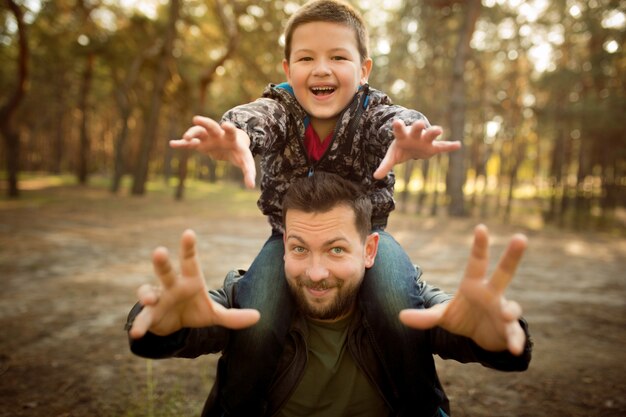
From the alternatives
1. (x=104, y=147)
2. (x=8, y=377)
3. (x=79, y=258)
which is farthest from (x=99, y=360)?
(x=104, y=147)

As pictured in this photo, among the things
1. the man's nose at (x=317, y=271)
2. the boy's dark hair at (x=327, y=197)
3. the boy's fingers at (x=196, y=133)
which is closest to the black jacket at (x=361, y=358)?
the man's nose at (x=317, y=271)

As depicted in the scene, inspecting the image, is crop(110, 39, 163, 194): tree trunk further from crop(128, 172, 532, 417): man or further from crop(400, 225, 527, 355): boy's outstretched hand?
crop(400, 225, 527, 355): boy's outstretched hand

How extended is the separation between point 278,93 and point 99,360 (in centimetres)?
296

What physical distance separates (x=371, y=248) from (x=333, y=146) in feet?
2.05

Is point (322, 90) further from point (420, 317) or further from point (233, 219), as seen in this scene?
point (233, 219)

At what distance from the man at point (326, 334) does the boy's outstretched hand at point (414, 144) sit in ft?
1.40

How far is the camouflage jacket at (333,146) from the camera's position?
2527 millimetres

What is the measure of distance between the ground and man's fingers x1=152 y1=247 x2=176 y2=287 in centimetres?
187

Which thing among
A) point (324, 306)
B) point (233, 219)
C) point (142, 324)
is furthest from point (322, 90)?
point (233, 219)

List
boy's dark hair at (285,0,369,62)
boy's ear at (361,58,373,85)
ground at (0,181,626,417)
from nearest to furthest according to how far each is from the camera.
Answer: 1. boy's dark hair at (285,0,369,62)
2. boy's ear at (361,58,373,85)
3. ground at (0,181,626,417)

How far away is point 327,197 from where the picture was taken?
231cm

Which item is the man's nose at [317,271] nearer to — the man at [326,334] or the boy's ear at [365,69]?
the man at [326,334]

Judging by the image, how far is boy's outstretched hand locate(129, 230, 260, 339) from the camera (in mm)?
1782

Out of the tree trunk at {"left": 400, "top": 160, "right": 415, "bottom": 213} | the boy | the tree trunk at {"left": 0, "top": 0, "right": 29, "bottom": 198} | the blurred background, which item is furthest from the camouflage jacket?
the tree trunk at {"left": 400, "top": 160, "right": 415, "bottom": 213}
